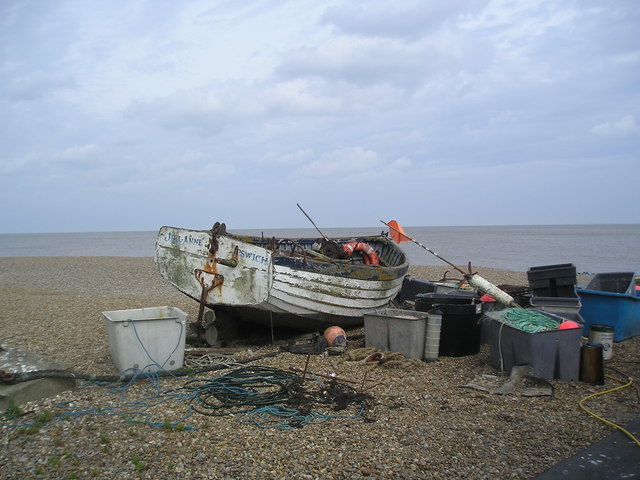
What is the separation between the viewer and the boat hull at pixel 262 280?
7578 millimetres

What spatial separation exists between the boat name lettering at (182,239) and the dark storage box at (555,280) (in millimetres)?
5333

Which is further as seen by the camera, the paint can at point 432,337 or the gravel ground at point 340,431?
the paint can at point 432,337

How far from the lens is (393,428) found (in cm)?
481

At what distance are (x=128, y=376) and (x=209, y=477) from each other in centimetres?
269

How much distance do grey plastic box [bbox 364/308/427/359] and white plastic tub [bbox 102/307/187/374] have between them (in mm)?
2638

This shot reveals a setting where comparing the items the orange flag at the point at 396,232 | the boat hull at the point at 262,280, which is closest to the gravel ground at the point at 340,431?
the boat hull at the point at 262,280

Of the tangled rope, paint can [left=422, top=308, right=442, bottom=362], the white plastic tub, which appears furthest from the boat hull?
paint can [left=422, top=308, right=442, bottom=362]

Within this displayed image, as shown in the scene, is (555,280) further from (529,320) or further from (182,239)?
(182,239)

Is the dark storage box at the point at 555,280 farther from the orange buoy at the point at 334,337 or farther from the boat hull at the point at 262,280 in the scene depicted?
the orange buoy at the point at 334,337

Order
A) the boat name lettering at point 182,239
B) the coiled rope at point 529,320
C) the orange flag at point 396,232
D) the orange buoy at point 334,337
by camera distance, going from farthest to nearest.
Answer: the orange flag at point 396,232 → the boat name lettering at point 182,239 → the orange buoy at point 334,337 → the coiled rope at point 529,320

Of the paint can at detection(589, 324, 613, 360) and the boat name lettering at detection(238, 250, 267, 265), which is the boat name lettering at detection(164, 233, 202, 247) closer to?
the boat name lettering at detection(238, 250, 267, 265)

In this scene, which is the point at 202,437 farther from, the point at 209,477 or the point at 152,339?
the point at 152,339

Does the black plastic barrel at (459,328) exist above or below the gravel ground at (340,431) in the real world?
above

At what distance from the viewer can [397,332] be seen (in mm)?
7270
